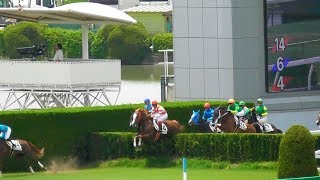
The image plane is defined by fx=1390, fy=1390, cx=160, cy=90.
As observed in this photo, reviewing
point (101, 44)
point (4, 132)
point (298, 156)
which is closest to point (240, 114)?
point (4, 132)

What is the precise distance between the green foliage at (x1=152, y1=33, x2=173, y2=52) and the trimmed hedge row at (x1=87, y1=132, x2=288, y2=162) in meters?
35.6

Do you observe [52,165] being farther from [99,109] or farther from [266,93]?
[266,93]

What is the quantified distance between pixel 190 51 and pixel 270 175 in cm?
864

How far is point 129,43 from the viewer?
212ft

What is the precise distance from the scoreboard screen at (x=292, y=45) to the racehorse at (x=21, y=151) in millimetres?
8219

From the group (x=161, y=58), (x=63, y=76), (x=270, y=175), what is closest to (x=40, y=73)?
(x=63, y=76)

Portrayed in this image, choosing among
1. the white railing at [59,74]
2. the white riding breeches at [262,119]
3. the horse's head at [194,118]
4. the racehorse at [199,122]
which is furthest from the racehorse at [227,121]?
the white railing at [59,74]

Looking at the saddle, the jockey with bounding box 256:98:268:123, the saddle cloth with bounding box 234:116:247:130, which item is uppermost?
the jockey with bounding box 256:98:268:123

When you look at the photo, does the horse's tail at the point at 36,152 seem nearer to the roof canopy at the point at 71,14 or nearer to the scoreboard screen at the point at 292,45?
the scoreboard screen at the point at 292,45

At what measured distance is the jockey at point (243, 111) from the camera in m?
30.8

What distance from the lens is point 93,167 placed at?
2955 centimetres

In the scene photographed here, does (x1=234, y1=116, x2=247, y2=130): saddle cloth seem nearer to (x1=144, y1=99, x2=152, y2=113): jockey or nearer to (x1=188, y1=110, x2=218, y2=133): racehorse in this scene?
(x1=188, y1=110, x2=218, y2=133): racehorse

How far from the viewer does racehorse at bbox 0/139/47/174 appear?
2755 centimetres

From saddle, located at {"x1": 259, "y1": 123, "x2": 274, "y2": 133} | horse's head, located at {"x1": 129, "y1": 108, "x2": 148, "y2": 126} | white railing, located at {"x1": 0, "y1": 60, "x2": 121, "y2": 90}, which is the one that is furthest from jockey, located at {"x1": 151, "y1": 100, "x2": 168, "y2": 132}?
white railing, located at {"x1": 0, "y1": 60, "x2": 121, "y2": 90}
